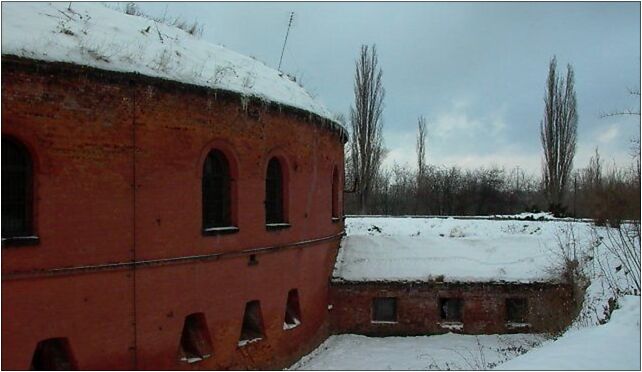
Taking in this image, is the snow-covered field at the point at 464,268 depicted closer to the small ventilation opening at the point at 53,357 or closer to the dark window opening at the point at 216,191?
the dark window opening at the point at 216,191

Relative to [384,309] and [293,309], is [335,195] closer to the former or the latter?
[384,309]

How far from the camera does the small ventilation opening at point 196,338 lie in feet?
35.7

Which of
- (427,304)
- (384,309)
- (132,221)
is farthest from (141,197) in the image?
(427,304)

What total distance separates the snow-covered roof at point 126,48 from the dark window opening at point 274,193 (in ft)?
5.36

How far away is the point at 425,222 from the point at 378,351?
784 cm

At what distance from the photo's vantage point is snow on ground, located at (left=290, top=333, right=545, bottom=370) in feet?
44.9

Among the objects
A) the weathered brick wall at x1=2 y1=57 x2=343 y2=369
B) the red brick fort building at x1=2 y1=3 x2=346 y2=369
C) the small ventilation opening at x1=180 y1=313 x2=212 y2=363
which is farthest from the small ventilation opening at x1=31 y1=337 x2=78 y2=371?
the small ventilation opening at x1=180 y1=313 x2=212 y2=363

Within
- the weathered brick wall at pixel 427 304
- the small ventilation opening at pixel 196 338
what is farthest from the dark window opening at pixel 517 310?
the small ventilation opening at pixel 196 338

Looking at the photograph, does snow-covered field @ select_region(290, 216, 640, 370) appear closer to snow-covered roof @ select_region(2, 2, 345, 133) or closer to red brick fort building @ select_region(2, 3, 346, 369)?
red brick fort building @ select_region(2, 3, 346, 369)

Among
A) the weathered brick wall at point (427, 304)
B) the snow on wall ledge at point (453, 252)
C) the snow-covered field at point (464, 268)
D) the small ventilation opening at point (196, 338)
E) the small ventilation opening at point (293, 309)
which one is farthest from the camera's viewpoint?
the snow on wall ledge at point (453, 252)

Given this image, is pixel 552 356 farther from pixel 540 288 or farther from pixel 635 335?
pixel 540 288

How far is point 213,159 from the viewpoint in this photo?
37.2 feet

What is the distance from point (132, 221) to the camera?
373 inches

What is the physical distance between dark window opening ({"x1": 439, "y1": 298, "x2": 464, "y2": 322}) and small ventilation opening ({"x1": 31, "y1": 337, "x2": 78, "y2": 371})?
11185 mm
